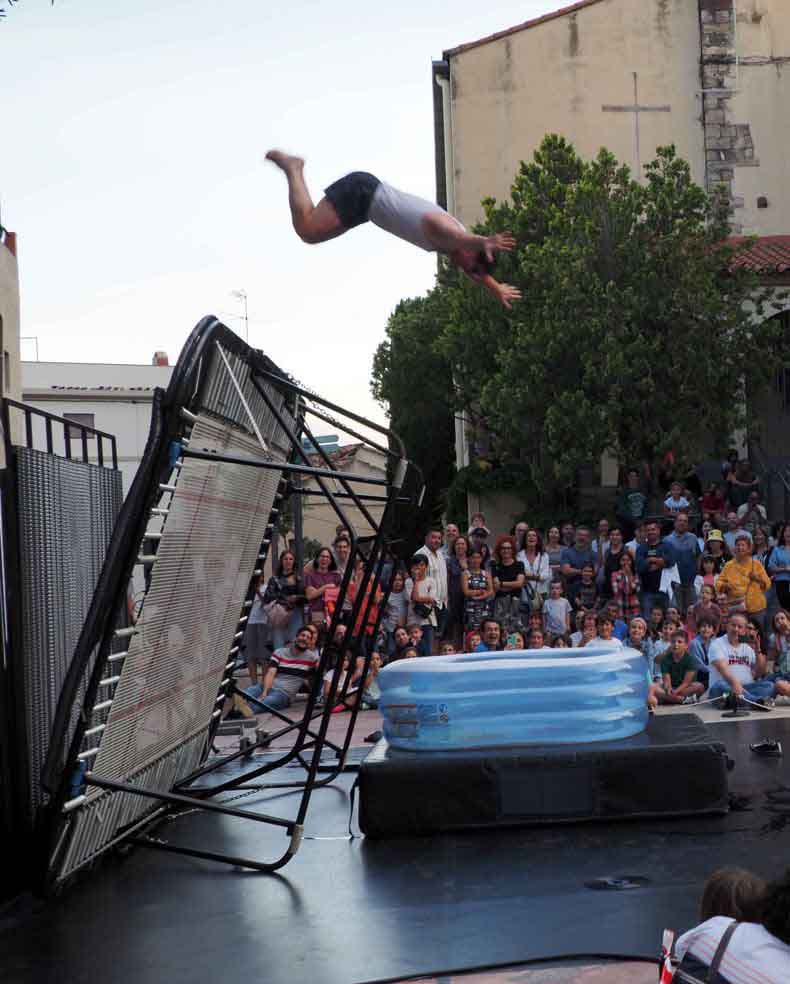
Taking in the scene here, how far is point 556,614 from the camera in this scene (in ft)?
43.5

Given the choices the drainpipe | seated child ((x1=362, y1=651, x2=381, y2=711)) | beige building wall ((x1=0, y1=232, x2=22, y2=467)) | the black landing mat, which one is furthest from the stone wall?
the black landing mat

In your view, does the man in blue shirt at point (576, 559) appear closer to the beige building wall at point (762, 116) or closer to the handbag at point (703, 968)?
the handbag at point (703, 968)

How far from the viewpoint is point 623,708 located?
24.4 ft

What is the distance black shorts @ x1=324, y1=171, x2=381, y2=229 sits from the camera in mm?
4574

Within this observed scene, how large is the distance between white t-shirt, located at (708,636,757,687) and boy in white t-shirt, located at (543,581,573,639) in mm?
2006

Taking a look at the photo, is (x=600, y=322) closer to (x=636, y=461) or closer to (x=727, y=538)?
(x=636, y=461)

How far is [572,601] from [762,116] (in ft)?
61.4

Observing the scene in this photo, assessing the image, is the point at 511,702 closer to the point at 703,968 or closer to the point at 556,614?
the point at 703,968

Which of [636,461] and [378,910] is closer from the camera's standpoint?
[378,910]

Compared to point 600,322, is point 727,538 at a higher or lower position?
lower

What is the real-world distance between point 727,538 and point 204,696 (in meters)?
8.47

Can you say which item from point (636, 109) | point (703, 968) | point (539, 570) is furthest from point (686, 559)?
point (636, 109)

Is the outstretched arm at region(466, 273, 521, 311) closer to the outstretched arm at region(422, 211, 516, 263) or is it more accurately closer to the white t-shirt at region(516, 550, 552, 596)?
the outstretched arm at region(422, 211, 516, 263)

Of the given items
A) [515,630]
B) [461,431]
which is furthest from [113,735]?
[461,431]
